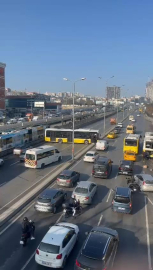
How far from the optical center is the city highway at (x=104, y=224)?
9977 mm

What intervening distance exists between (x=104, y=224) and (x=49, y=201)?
3176mm

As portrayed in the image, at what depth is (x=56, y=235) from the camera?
1023 centimetres

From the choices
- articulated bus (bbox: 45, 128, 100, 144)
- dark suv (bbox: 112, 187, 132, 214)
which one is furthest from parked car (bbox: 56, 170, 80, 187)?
articulated bus (bbox: 45, 128, 100, 144)

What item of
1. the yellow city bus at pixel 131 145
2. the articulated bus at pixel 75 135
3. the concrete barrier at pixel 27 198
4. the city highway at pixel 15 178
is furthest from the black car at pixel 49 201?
the articulated bus at pixel 75 135

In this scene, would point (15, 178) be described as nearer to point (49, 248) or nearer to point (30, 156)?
point (30, 156)

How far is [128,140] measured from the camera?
30.8m

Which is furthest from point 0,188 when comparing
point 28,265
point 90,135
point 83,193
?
point 90,135

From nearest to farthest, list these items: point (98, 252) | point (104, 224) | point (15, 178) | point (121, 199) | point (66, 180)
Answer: point (98, 252) < point (104, 224) < point (121, 199) < point (66, 180) < point (15, 178)

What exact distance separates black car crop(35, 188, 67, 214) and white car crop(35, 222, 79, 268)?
3.57 m

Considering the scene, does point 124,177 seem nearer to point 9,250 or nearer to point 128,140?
point 128,140

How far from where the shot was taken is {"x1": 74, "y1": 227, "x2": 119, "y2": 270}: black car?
8.78 m

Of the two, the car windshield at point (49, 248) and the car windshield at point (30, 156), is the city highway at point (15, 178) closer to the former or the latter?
the car windshield at point (30, 156)

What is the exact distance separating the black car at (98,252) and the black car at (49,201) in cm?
430

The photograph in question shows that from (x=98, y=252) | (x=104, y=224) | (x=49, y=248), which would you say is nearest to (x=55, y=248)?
(x=49, y=248)
